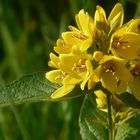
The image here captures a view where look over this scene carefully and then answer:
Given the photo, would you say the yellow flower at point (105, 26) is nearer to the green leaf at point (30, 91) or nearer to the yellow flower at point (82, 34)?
the yellow flower at point (82, 34)

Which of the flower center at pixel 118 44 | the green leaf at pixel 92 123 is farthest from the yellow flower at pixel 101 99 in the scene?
the flower center at pixel 118 44

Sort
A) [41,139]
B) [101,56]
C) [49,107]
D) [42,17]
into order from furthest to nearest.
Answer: [42,17]
[49,107]
[41,139]
[101,56]

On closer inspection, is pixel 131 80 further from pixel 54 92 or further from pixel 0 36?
pixel 0 36

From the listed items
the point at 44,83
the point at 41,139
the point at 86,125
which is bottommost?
the point at 41,139

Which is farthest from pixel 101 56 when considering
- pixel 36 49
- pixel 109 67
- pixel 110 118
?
pixel 36 49

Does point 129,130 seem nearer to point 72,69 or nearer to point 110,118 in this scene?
point 110,118

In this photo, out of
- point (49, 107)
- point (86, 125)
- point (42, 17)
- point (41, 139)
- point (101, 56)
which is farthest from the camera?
point (42, 17)

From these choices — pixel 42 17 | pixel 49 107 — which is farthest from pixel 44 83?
pixel 42 17
